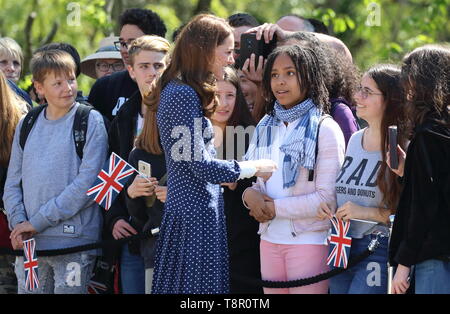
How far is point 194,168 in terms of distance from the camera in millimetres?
4668

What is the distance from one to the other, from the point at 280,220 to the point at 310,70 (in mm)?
926

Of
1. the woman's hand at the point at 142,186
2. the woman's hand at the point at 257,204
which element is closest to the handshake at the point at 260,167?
the woman's hand at the point at 257,204

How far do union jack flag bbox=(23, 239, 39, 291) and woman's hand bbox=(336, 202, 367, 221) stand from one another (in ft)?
6.82

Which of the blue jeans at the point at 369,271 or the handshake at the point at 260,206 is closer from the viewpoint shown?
the blue jeans at the point at 369,271

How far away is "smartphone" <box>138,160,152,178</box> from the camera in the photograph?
5.37 metres

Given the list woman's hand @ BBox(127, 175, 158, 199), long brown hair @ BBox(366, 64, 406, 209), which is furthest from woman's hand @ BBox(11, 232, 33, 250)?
long brown hair @ BBox(366, 64, 406, 209)

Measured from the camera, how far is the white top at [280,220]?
16.8 ft

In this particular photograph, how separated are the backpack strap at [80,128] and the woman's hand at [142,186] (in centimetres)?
56

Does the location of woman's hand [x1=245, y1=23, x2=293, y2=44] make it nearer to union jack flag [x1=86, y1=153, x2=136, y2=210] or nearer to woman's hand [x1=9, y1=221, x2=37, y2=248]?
union jack flag [x1=86, y1=153, x2=136, y2=210]

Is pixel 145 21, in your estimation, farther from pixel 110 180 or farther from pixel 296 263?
pixel 296 263

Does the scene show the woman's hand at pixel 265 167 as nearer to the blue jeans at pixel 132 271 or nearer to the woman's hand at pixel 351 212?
the woman's hand at pixel 351 212

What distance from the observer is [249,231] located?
5613mm
